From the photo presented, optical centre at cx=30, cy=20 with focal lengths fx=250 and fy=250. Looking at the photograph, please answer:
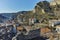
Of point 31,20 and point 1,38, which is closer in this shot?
point 1,38

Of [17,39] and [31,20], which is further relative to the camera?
[31,20]

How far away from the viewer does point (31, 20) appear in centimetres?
3206

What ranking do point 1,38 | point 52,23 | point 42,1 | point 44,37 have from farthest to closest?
1. point 42,1
2. point 52,23
3. point 1,38
4. point 44,37

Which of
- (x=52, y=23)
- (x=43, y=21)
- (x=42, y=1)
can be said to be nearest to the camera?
(x=52, y=23)

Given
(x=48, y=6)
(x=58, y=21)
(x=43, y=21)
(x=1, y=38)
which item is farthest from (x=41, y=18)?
(x=1, y=38)

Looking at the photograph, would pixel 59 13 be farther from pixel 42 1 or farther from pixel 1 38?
pixel 1 38

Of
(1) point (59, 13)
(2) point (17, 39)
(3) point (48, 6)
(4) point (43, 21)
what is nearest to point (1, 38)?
(2) point (17, 39)

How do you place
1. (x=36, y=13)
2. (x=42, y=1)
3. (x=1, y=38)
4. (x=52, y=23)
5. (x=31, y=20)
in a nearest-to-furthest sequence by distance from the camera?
(x=1, y=38) < (x=52, y=23) < (x=31, y=20) < (x=36, y=13) < (x=42, y=1)

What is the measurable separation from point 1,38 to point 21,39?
10.9 feet

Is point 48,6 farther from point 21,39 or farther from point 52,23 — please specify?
point 21,39

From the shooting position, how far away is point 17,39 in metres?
18.5

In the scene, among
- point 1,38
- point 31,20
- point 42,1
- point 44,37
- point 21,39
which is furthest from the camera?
A: point 42,1

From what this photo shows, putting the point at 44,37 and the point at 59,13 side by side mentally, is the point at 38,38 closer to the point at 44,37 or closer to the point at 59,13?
Result: the point at 44,37

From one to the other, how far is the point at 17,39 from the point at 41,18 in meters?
12.5
